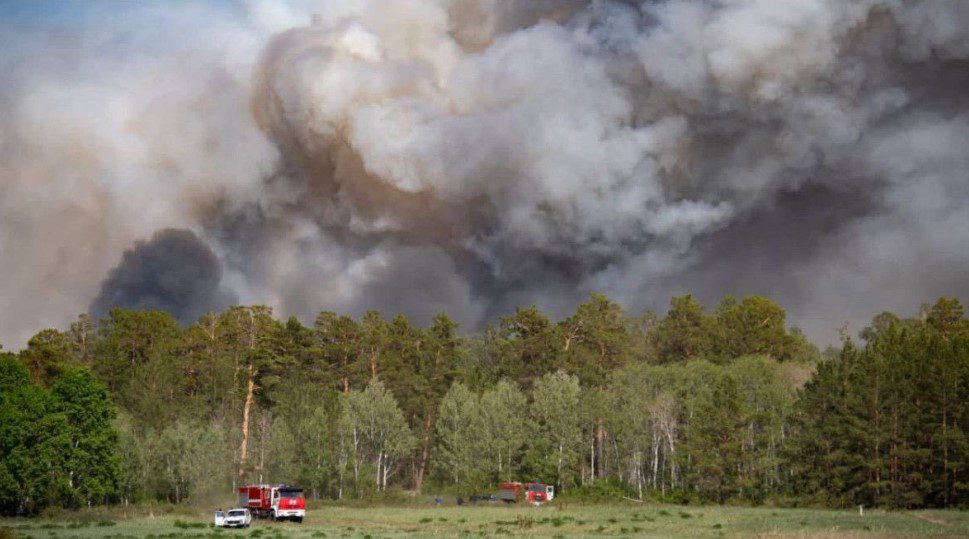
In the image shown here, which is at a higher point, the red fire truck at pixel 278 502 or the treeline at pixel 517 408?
the treeline at pixel 517 408

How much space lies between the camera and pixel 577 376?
132875 mm

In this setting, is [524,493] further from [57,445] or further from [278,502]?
[57,445]

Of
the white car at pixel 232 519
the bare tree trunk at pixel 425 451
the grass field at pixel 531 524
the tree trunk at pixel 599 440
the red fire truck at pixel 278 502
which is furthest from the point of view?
the bare tree trunk at pixel 425 451

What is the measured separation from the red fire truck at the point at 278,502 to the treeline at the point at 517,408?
15.1 metres

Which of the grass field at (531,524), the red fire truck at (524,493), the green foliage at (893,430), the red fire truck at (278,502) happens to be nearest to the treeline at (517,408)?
the green foliage at (893,430)

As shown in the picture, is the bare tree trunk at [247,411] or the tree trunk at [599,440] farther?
the bare tree trunk at [247,411]

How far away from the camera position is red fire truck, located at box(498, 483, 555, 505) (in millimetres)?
113625

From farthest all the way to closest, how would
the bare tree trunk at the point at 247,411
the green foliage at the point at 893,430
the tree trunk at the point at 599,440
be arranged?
the bare tree trunk at the point at 247,411 < the tree trunk at the point at 599,440 < the green foliage at the point at 893,430

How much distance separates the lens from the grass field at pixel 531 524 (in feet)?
208

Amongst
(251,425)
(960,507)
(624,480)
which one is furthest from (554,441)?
(960,507)

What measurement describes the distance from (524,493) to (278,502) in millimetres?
36811

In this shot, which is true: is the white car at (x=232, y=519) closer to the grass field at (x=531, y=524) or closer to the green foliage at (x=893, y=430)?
Answer: the grass field at (x=531, y=524)

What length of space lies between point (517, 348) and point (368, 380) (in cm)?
2029

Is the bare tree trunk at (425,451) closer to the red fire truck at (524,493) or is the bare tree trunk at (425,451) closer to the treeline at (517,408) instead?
the treeline at (517,408)
